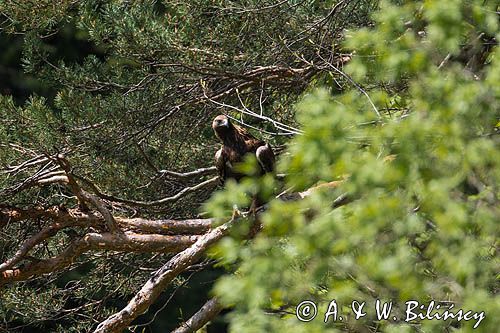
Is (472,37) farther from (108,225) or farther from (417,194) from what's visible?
(108,225)

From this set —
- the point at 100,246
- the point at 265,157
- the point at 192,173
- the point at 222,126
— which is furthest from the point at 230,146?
the point at 100,246

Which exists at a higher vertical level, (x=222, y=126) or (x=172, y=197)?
(x=222, y=126)

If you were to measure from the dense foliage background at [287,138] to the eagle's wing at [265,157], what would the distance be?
6.9 inches

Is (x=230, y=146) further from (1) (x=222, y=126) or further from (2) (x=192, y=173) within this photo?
(2) (x=192, y=173)

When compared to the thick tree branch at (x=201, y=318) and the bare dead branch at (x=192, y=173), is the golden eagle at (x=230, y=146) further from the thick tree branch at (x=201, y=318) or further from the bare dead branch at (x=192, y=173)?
the thick tree branch at (x=201, y=318)

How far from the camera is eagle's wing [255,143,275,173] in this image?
18.5 feet

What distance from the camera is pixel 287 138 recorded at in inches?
249

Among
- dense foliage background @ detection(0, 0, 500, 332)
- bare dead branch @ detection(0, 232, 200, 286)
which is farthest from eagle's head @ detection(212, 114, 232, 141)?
bare dead branch @ detection(0, 232, 200, 286)

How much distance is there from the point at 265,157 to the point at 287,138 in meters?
0.65

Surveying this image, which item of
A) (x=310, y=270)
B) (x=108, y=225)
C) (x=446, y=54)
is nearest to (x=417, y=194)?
(x=310, y=270)

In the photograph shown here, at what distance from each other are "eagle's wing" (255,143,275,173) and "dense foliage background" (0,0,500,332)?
175 millimetres

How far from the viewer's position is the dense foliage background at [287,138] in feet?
9.47

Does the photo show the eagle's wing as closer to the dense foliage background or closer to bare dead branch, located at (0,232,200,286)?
the dense foliage background

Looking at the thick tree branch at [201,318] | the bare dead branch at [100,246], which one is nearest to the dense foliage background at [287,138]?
the bare dead branch at [100,246]
